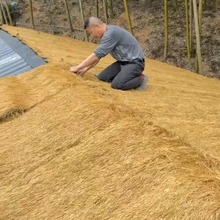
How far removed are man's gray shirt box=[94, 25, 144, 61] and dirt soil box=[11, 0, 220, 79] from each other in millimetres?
8117

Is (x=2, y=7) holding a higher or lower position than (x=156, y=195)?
lower

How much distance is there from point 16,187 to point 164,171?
1.30 m

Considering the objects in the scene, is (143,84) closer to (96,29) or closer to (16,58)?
(96,29)

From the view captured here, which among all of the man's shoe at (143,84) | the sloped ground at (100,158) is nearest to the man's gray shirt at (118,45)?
the man's shoe at (143,84)

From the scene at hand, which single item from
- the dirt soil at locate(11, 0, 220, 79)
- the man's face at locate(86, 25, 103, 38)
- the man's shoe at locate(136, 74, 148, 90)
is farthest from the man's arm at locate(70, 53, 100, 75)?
the dirt soil at locate(11, 0, 220, 79)

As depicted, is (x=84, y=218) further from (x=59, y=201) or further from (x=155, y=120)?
(x=155, y=120)

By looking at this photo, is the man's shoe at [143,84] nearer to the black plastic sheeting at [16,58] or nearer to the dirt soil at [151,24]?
the black plastic sheeting at [16,58]

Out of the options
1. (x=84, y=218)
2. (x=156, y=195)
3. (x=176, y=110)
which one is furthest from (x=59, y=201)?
(x=176, y=110)

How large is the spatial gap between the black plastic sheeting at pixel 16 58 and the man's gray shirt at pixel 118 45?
164cm

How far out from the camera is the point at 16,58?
8.23m

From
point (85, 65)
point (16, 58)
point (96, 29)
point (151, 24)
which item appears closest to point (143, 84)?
point (85, 65)

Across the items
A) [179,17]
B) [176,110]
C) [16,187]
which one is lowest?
[179,17]

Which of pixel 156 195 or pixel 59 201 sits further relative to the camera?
pixel 59 201

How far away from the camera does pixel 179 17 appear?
1803cm
